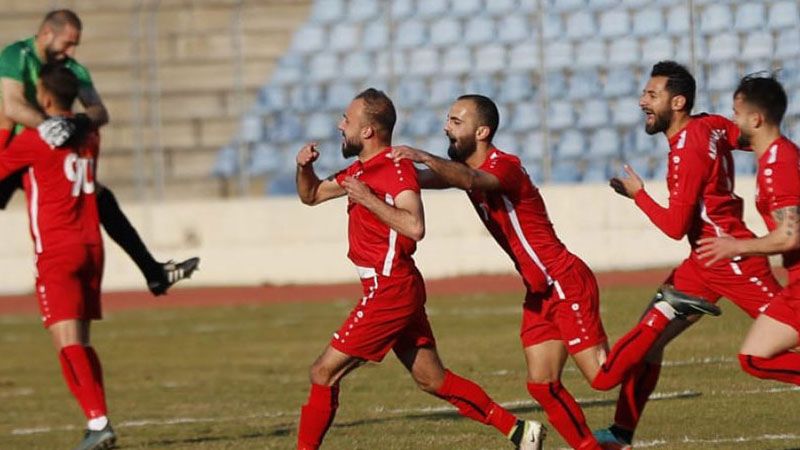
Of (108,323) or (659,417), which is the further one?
(108,323)

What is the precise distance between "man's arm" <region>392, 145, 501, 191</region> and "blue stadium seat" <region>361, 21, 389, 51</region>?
1576 centimetres

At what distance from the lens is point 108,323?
1967 cm

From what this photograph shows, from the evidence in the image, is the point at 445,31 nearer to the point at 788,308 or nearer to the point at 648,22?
the point at 648,22

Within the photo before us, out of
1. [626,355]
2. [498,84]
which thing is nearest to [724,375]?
[626,355]

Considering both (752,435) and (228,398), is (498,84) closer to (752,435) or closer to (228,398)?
(228,398)

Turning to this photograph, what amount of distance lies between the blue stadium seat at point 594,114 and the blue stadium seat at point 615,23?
0.94 metres

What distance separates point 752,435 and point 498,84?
14151 millimetres

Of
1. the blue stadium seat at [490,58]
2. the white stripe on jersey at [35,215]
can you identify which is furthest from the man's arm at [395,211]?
the blue stadium seat at [490,58]

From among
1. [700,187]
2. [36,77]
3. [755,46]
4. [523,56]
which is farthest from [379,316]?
[523,56]

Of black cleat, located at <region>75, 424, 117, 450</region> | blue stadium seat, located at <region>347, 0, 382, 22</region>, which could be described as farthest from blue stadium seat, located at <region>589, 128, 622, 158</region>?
black cleat, located at <region>75, 424, 117, 450</region>

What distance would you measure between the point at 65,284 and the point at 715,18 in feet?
44.7

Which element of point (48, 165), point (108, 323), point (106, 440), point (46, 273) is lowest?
point (108, 323)

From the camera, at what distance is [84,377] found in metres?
9.49

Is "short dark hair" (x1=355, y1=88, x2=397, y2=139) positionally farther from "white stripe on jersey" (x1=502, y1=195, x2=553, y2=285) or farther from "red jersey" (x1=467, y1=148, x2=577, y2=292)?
"white stripe on jersey" (x1=502, y1=195, x2=553, y2=285)
